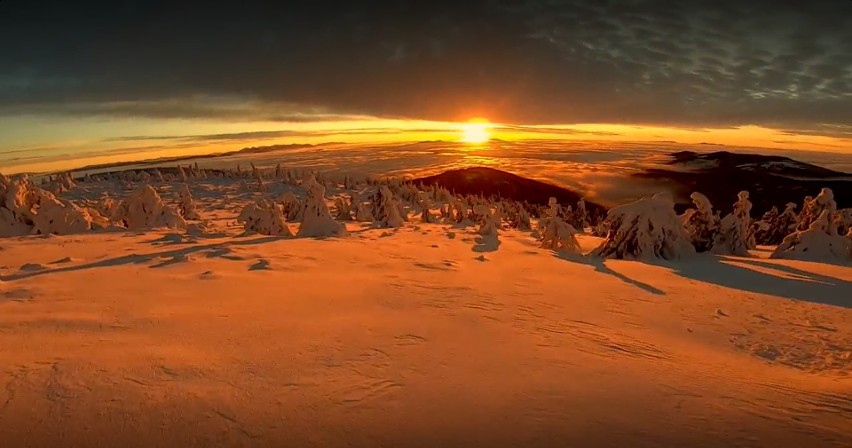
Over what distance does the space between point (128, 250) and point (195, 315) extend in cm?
850

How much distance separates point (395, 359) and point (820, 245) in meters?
22.9

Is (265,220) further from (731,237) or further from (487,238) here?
(731,237)

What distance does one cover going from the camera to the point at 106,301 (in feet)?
23.9

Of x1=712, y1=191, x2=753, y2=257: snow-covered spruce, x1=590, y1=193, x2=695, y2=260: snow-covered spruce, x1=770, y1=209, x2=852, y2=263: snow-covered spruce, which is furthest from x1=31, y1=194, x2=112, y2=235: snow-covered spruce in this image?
x1=770, y1=209, x2=852, y2=263: snow-covered spruce

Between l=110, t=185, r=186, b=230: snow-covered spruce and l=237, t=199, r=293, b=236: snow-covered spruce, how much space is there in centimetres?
417

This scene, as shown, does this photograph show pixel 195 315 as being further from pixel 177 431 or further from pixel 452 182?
pixel 452 182

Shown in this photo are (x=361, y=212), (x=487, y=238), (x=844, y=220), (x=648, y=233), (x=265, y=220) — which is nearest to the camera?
(x=648, y=233)

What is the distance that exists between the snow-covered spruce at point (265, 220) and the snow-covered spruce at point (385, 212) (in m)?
9.59

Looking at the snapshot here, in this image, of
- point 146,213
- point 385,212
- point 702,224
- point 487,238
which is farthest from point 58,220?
point 702,224

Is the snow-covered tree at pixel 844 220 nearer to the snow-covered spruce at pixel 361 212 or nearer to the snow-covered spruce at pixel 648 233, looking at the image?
the snow-covered spruce at pixel 648 233

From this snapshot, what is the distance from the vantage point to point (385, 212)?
105 ft

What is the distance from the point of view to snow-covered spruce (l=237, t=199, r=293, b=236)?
2017cm

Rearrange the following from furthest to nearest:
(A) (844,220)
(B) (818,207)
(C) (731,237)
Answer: (A) (844,220) → (B) (818,207) → (C) (731,237)

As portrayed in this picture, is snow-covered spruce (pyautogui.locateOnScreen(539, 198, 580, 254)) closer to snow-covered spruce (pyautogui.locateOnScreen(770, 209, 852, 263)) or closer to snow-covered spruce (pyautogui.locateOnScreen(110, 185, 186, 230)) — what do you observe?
snow-covered spruce (pyautogui.locateOnScreen(770, 209, 852, 263))
